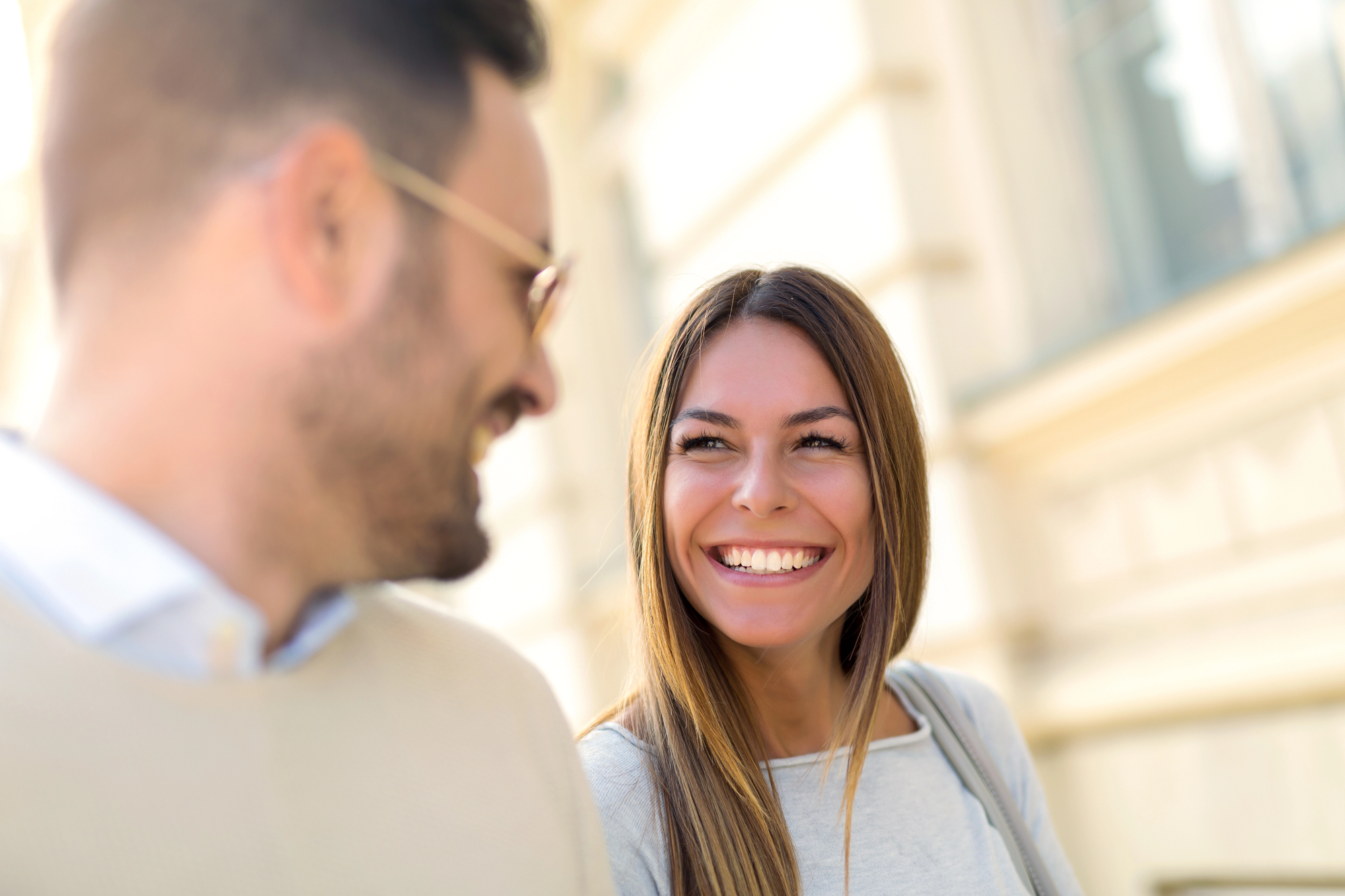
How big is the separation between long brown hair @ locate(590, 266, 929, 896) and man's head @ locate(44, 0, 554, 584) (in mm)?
753

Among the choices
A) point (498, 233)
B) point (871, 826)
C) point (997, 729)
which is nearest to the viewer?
point (498, 233)

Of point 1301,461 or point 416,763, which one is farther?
point 1301,461

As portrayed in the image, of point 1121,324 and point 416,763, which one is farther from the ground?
point 1121,324

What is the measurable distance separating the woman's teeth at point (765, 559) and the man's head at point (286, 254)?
797 millimetres

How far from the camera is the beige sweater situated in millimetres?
824

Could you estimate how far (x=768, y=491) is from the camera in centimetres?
173

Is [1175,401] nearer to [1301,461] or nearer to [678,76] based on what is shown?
[1301,461]

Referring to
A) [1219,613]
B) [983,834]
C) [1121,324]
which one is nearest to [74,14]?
[983,834]

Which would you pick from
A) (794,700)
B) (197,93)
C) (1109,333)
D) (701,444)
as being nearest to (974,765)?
(794,700)

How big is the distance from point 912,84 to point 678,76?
4.65ft

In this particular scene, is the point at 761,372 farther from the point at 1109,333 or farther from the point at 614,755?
the point at 1109,333

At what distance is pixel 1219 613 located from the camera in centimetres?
309

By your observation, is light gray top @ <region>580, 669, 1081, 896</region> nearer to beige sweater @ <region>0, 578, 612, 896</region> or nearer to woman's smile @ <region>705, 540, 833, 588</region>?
woman's smile @ <region>705, 540, 833, 588</region>

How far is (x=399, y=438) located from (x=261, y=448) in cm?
12
